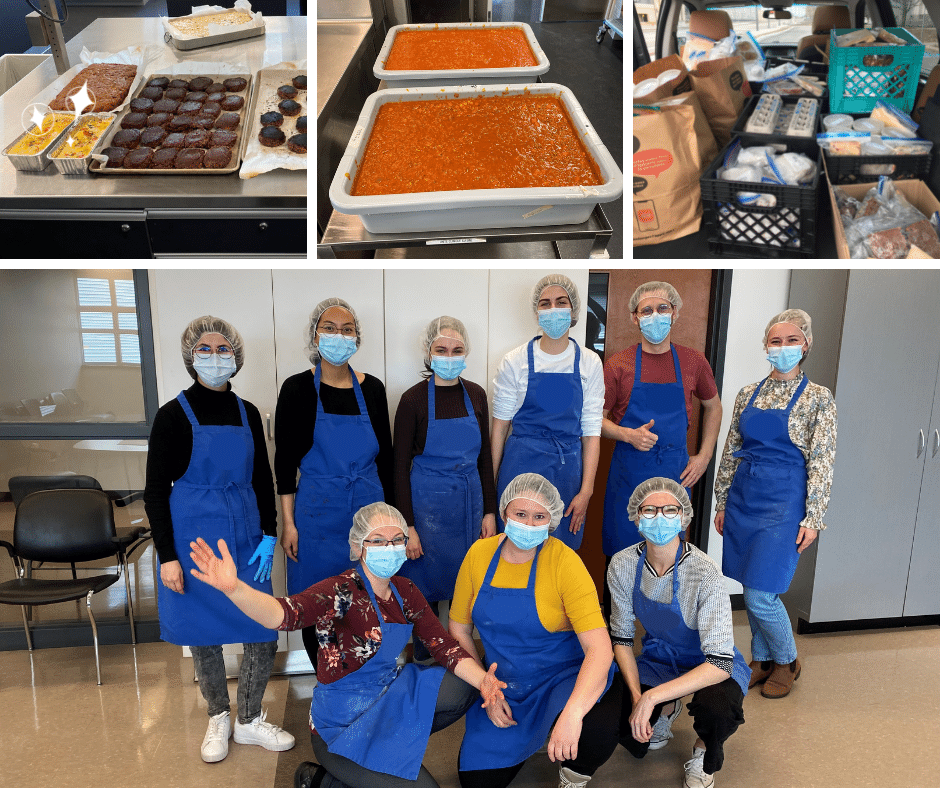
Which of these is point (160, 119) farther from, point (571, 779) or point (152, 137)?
point (571, 779)

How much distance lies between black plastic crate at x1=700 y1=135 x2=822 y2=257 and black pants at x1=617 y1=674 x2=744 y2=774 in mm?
1310

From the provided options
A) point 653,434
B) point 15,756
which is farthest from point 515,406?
point 15,756

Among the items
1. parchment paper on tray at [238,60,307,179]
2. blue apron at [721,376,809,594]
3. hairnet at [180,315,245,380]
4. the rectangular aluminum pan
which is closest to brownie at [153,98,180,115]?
parchment paper on tray at [238,60,307,179]

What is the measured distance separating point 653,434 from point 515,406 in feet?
1.67

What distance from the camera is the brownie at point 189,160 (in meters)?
3.01

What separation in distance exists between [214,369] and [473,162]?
3.52ft

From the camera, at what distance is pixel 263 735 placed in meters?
2.83

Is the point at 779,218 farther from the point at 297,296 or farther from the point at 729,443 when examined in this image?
the point at 297,296

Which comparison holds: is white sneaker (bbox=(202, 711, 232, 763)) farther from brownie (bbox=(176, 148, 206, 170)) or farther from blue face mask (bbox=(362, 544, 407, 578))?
brownie (bbox=(176, 148, 206, 170))

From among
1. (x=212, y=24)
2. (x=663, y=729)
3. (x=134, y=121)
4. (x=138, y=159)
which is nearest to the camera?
(x=663, y=729)

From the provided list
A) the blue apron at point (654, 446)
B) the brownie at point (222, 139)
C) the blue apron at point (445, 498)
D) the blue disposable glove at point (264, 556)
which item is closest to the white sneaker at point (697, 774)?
the blue apron at point (654, 446)

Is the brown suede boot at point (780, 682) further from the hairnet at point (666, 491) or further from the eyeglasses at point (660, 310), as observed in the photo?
the eyeglasses at point (660, 310)

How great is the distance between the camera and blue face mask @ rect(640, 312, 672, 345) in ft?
9.53

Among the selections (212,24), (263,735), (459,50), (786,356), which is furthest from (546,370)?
(212,24)
